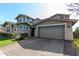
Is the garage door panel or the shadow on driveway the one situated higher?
the garage door panel

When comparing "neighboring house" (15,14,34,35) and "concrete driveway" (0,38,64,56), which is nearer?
"concrete driveway" (0,38,64,56)

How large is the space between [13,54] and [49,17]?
120cm

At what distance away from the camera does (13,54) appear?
4961 mm

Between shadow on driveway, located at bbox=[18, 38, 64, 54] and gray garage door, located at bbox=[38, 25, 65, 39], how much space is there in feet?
0.36

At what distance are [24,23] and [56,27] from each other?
0.77m

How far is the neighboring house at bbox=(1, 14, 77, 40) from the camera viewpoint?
499 cm

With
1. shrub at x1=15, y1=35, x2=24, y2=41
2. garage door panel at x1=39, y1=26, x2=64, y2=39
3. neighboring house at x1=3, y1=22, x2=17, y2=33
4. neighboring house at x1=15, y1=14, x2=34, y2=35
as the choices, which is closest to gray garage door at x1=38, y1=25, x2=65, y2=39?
garage door panel at x1=39, y1=26, x2=64, y2=39

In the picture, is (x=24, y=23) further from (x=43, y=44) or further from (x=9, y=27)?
(x=43, y=44)

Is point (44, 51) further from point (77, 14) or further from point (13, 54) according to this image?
point (77, 14)

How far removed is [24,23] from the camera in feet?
16.9

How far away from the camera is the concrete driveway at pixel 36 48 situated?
4920mm

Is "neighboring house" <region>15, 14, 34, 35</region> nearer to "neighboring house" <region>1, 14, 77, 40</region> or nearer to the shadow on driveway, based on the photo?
"neighboring house" <region>1, 14, 77, 40</region>

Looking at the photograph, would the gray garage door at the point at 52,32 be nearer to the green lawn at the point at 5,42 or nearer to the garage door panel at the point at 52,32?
the garage door panel at the point at 52,32

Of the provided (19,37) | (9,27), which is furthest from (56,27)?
(9,27)
